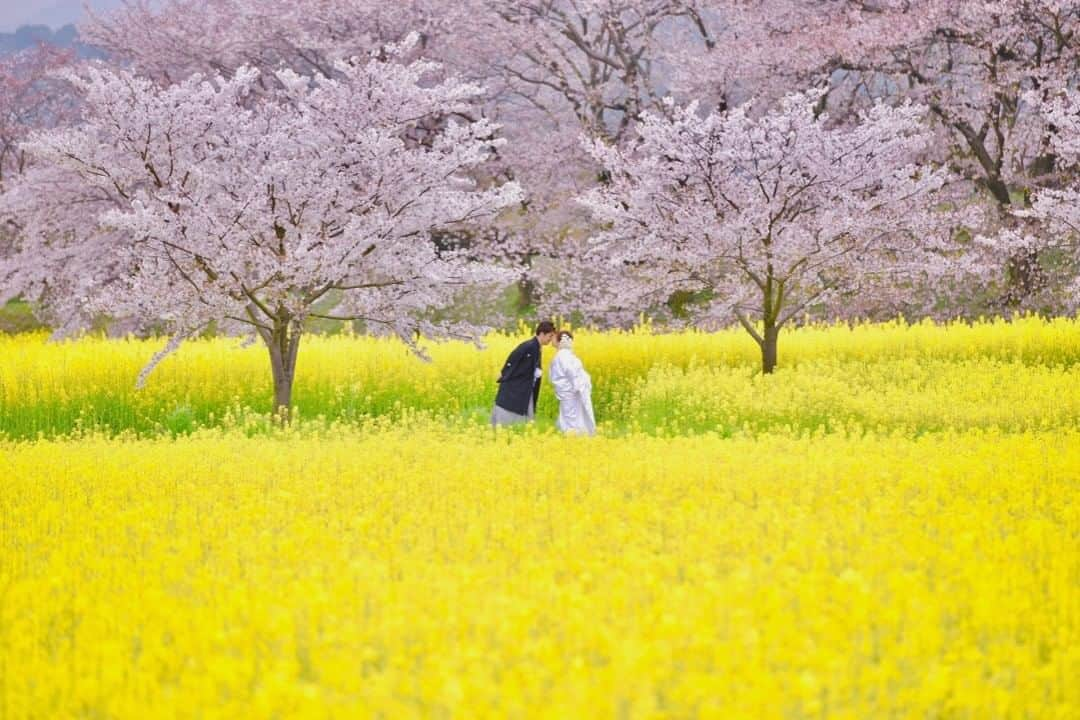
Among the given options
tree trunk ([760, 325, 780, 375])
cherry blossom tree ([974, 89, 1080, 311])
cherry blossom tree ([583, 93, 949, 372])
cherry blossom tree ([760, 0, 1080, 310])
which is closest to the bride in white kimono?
cherry blossom tree ([583, 93, 949, 372])

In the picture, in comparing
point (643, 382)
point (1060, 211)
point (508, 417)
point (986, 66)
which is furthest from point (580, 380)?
point (986, 66)

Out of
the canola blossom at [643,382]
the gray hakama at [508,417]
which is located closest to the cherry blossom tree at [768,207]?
the canola blossom at [643,382]

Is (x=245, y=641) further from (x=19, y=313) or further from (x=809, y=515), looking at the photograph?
(x=19, y=313)

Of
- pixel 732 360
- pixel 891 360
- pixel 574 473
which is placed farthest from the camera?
pixel 732 360

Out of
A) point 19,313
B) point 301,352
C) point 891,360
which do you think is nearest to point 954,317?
point 891,360

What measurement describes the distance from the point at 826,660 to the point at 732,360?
1498cm

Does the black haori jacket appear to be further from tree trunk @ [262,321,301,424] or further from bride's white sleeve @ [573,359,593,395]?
tree trunk @ [262,321,301,424]

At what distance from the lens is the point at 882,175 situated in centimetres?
1619

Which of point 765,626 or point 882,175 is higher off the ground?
point 882,175

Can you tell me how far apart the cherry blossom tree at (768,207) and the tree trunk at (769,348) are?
22 millimetres

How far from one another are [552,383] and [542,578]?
772 cm

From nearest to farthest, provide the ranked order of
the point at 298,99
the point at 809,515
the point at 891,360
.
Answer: the point at 809,515 → the point at 298,99 → the point at 891,360

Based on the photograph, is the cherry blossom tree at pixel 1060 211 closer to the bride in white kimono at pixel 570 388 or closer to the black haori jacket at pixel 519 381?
the bride in white kimono at pixel 570 388

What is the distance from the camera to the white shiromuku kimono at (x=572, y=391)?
1277 centimetres
